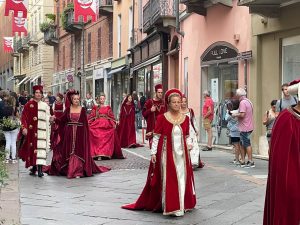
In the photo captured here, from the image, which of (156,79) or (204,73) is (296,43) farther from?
(156,79)

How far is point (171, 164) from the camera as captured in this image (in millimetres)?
8047

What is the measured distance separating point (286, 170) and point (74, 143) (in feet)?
26.8

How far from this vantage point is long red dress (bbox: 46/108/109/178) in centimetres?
1208

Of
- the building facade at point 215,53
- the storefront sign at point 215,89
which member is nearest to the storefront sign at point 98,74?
the building facade at point 215,53

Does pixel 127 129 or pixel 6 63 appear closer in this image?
pixel 127 129

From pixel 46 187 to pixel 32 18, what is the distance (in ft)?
185

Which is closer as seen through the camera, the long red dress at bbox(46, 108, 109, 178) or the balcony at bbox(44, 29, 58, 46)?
the long red dress at bbox(46, 108, 109, 178)

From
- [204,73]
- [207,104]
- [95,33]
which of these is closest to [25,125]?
[207,104]


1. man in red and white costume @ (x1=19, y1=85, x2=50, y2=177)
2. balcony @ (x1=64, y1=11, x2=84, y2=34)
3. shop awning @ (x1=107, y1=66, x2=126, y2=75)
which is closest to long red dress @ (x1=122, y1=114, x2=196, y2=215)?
man in red and white costume @ (x1=19, y1=85, x2=50, y2=177)

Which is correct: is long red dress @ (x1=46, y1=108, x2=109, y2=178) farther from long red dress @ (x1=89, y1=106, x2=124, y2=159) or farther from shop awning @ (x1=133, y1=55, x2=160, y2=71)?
shop awning @ (x1=133, y1=55, x2=160, y2=71)

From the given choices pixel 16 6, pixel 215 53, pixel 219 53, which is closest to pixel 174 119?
pixel 219 53

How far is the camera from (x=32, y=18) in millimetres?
64750

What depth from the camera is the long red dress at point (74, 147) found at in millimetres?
12078

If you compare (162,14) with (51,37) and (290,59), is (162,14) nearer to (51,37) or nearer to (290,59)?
(290,59)
